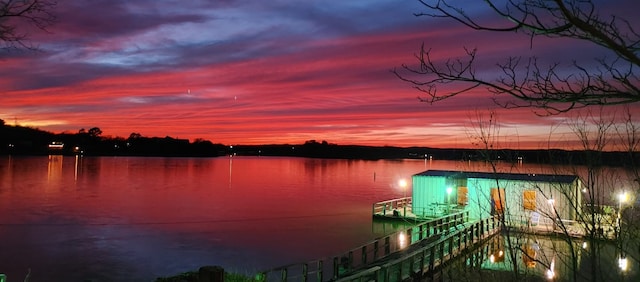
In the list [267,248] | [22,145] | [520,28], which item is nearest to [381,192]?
[267,248]

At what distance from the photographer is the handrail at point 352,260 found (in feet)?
52.8

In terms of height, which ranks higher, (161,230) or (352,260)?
(352,260)

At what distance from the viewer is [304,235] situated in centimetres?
3322

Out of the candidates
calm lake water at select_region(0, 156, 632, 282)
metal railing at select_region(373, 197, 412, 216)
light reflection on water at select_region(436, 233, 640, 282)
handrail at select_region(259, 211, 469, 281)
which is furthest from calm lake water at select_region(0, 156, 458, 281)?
light reflection on water at select_region(436, 233, 640, 282)

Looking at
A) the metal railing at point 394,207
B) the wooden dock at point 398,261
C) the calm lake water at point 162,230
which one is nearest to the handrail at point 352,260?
the wooden dock at point 398,261

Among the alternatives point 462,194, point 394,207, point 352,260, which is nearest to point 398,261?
point 352,260

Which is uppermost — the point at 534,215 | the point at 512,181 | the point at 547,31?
the point at 547,31

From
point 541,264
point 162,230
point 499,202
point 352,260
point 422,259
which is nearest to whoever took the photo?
point 541,264

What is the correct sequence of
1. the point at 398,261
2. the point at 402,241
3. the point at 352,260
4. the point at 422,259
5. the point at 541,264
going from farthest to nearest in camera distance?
the point at 402,241 → the point at 352,260 → the point at 422,259 → the point at 398,261 → the point at 541,264

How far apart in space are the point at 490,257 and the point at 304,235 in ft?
50.8

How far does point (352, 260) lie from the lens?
18984 mm

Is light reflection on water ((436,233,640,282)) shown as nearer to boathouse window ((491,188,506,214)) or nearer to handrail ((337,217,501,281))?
Answer: boathouse window ((491,188,506,214))

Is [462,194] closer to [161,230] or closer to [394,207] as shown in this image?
[394,207]

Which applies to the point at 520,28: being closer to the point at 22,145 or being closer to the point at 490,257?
the point at 490,257
